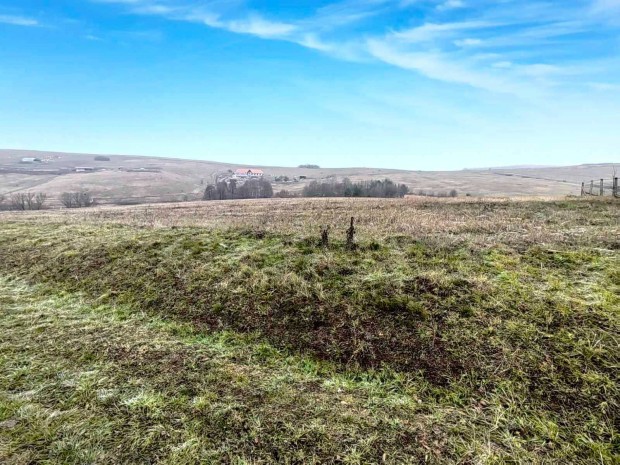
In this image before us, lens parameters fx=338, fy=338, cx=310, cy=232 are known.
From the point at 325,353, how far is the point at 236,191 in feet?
299

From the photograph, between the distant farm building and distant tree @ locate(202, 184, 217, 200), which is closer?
distant tree @ locate(202, 184, 217, 200)

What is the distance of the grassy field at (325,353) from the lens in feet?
14.2

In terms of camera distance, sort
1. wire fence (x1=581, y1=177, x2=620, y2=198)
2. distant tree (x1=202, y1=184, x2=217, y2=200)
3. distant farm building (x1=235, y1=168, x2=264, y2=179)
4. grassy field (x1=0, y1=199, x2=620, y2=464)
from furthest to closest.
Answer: distant farm building (x1=235, y1=168, x2=264, y2=179) → distant tree (x1=202, y1=184, x2=217, y2=200) → wire fence (x1=581, y1=177, x2=620, y2=198) → grassy field (x1=0, y1=199, x2=620, y2=464)

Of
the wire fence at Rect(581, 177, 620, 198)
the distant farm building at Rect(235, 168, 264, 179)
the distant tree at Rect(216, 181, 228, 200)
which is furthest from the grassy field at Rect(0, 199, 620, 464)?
the distant farm building at Rect(235, 168, 264, 179)

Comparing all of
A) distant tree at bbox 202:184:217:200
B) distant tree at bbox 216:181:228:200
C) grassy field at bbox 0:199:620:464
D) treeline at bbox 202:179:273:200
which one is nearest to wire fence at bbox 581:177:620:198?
grassy field at bbox 0:199:620:464

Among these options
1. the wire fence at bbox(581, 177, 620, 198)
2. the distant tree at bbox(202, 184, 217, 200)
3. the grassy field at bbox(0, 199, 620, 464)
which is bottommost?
the grassy field at bbox(0, 199, 620, 464)

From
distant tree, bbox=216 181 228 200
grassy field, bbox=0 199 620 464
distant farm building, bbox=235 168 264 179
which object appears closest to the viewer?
grassy field, bbox=0 199 620 464

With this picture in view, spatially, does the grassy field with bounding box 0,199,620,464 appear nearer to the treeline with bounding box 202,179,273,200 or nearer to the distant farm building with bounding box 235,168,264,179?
the treeline with bounding box 202,179,273,200

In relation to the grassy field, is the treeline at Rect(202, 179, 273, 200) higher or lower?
higher

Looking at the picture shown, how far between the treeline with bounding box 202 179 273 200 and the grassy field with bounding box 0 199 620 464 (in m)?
78.5

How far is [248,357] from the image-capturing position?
20.9ft

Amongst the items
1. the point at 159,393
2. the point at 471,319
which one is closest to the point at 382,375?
the point at 471,319

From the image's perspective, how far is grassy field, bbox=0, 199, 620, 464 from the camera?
4316 millimetres

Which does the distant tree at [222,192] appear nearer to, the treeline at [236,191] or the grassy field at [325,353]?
the treeline at [236,191]
